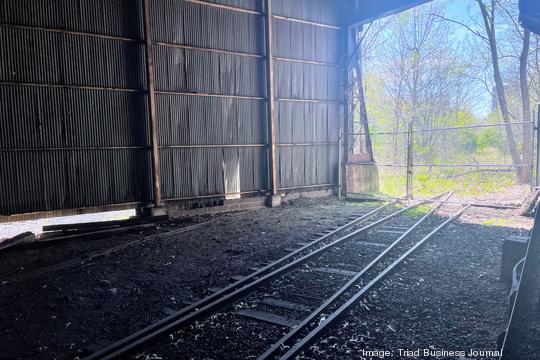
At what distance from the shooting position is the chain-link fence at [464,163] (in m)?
15.7

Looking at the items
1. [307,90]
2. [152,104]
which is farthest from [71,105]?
[307,90]

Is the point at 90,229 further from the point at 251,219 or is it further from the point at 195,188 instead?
the point at 251,219

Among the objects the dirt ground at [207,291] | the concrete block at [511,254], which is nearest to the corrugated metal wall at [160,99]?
the dirt ground at [207,291]

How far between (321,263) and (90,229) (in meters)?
6.67

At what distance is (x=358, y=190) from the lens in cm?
1711

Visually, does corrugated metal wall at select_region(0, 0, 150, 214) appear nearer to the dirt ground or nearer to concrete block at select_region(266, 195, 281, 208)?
the dirt ground

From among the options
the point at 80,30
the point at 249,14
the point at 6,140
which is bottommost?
the point at 6,140

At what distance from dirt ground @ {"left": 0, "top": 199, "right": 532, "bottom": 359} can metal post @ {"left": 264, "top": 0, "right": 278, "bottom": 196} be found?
4.59 meters

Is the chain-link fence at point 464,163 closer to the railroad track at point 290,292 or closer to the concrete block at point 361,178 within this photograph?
the concrete block at point 361,178

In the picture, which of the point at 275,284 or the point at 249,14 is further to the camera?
the point at 249,14

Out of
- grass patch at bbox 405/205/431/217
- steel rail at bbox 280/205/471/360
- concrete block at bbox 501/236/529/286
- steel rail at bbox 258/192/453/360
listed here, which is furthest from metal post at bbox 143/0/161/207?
concrete block at bbox 501/236/529/286

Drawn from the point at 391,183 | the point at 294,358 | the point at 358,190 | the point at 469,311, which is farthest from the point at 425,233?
the point at 391,183

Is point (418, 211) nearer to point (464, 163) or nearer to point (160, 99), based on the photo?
point (160, 99)

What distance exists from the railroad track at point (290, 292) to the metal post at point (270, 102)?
497 cm
